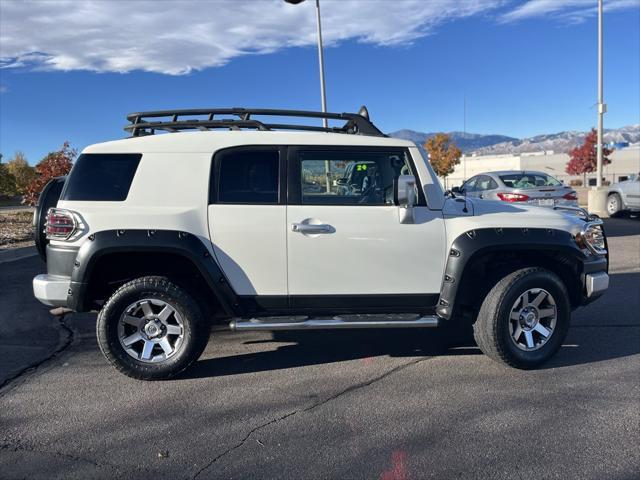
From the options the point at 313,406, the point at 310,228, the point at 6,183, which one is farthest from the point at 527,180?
the point at 6,183

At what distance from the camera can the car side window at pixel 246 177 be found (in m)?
4.34

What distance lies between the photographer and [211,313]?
4.52 meters

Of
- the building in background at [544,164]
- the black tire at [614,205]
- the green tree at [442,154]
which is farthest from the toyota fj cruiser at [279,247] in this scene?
the building in background at [544,164]

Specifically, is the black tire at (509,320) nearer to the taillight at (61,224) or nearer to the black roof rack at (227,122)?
the black roof rack at (227,122)

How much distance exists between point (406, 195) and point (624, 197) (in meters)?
14.7

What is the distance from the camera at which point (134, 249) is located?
4.17 meters

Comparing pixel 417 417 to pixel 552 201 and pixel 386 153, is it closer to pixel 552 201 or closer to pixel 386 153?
pixel 386 153

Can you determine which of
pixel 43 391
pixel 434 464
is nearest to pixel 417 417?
pixel 434 464

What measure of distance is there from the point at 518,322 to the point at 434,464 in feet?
6.20

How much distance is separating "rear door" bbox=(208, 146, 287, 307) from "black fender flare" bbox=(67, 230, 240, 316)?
0.41ft

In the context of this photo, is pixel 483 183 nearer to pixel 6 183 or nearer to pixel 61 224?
pixel 61 224

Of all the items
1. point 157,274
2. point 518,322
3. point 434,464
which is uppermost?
point 157,274

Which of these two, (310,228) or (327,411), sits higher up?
(310,228)

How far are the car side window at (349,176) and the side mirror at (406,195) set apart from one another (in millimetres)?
114
